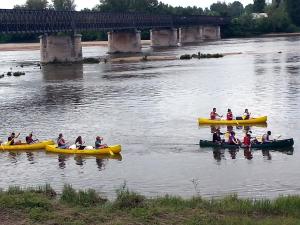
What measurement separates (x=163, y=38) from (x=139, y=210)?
157 metres

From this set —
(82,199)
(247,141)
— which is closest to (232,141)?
(247,141)

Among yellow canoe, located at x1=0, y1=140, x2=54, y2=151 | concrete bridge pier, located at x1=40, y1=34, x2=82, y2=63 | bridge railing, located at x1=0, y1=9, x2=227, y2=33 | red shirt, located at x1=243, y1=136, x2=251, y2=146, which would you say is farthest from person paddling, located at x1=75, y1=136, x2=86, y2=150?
concrete bridge pier, located at x1=40, y1=34, x2=82, y2=63

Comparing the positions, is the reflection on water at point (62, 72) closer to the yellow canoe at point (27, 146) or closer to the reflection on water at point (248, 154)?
the yellow canoe at point (27, 146)

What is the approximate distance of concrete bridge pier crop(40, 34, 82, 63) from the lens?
11481 centimetres

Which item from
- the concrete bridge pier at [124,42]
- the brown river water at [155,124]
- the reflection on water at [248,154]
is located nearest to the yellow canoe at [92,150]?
the brown river water at [155,124]

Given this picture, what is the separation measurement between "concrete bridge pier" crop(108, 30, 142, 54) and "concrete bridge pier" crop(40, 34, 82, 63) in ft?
96.0

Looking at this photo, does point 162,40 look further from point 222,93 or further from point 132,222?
point 132,222

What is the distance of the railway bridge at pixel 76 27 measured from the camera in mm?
108562

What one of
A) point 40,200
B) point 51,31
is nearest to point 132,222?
point 40,200

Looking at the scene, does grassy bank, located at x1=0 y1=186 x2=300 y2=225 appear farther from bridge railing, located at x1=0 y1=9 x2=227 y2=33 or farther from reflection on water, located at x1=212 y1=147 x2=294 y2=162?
bridge railing, located at x1=0 y1=9 x2=227 y2=33

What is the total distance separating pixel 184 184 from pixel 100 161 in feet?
27.6

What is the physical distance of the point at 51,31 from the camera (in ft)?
373

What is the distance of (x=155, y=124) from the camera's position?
4475 cm

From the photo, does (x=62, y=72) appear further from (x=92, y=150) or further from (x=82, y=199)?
(x=82, y=199)
